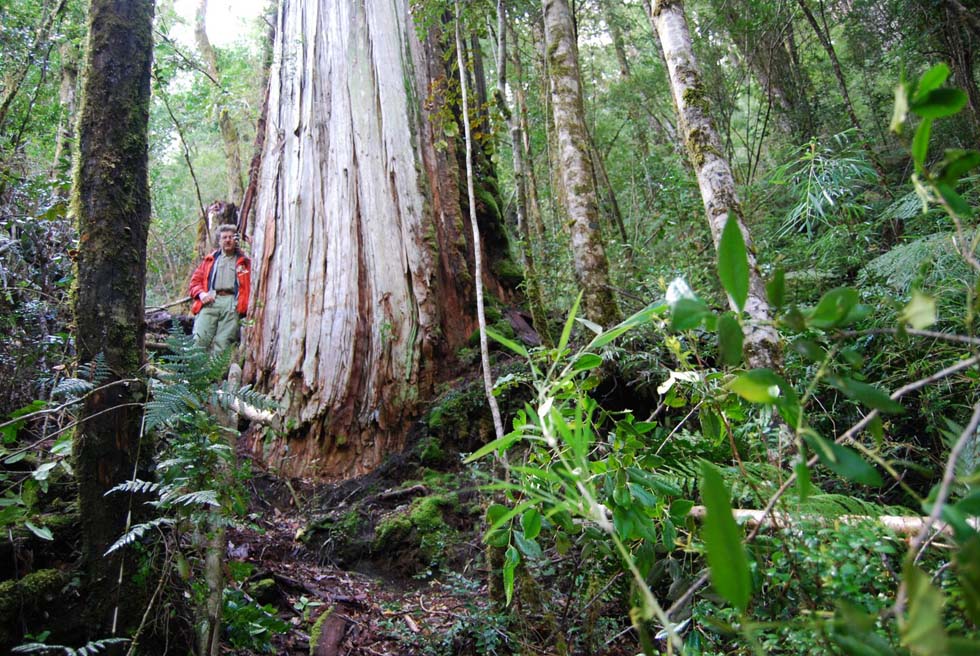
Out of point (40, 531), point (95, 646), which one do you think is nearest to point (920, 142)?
point (95, 646)

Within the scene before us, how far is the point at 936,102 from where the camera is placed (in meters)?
0.73

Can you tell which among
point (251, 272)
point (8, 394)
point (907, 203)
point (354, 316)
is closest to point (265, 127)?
point (251, 272)

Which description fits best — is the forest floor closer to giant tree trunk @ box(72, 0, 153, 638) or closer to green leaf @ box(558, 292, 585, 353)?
giant tree trunk @ box(72, 0, 153, 638)

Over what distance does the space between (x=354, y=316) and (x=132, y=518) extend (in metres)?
3.71

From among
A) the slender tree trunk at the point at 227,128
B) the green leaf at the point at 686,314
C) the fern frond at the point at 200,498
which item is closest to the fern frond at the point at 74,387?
the fern frond at the point at 200,498

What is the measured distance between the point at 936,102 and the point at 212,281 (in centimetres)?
671

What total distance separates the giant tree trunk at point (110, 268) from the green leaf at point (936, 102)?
2216mm

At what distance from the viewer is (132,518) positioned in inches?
73.7

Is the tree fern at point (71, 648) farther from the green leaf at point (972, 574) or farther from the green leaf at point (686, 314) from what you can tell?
the green leaf at point (972, 574)

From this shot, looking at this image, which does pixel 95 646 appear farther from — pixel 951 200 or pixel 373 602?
pixel 951 200

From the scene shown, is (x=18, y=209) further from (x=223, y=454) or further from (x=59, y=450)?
(x=223, y=454)

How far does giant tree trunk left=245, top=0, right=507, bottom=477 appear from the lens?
206 inches

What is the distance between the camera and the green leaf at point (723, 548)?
67cm

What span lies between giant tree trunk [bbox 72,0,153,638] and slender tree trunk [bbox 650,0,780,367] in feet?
9.00
